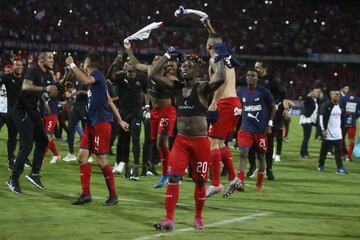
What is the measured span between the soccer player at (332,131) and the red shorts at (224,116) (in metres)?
6.06

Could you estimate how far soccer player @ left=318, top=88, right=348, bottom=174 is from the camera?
1762 cm

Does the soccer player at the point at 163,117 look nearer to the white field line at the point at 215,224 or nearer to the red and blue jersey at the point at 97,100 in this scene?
the red and blue jersey at the point at 97,100

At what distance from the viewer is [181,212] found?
10.2 meters

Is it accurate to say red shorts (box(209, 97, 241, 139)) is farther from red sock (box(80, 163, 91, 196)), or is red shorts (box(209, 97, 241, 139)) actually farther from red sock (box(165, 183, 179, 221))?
red sock (box(165, 183, 179, 221))

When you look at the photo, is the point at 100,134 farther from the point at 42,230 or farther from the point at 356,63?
the point at 356,63

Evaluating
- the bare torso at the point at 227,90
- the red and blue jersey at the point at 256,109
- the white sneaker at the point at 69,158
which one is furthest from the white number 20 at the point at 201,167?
the white sneaker at the point at 69,158

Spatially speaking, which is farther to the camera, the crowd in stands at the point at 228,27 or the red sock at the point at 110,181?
the crowd in stands at the point at 228,27

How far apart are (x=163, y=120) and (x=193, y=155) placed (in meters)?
3.76

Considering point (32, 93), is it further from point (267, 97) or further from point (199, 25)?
point (199, 25)

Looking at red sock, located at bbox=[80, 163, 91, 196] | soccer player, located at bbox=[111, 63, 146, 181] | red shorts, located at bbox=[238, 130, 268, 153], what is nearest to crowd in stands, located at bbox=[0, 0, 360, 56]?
soccer player, located at bbox=[111, 63, 146, 181]

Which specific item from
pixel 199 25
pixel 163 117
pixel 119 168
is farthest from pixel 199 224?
pixel 199 25

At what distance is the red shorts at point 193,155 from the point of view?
8.98 meters

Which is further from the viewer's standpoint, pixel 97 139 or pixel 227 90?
pixel 227 90

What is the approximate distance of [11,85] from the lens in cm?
1430
